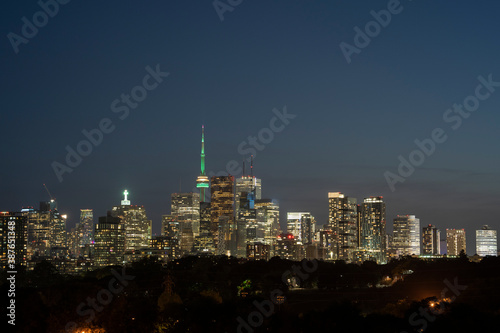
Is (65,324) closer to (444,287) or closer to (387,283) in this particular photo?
(444,287)

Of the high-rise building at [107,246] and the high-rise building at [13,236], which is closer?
the high-rise building at [13,236]

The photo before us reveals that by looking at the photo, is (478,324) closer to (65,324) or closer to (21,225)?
(65,324)

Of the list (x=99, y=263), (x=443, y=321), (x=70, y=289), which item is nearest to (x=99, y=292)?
(x=70, y=289)

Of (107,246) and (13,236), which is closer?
(13,236)

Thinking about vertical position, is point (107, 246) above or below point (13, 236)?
below

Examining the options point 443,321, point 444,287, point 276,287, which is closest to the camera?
point 443,321

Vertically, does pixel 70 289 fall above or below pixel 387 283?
above

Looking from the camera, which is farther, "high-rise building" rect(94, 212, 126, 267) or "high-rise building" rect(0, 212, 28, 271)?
"high-rise building" rect(94, 212, 126, 267)

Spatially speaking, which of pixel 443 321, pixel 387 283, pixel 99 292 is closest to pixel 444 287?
pixel 387 283

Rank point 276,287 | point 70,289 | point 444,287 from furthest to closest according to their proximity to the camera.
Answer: point 276,287 → point 444,287 → point 70,289

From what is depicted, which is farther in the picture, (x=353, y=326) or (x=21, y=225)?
(x=21, y=225)
